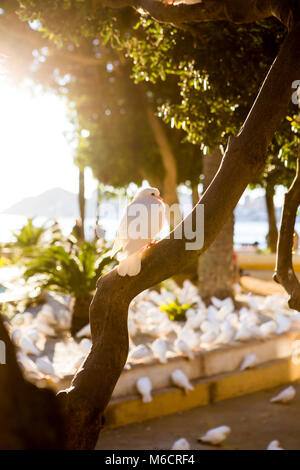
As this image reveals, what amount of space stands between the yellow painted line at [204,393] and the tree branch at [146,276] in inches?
152

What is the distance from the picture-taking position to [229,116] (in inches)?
246

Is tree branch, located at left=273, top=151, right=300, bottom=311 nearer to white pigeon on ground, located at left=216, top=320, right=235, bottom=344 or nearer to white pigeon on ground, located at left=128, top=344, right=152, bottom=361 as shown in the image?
white pigeon on ground, located at left=128, top=344, right=152, bottom=361

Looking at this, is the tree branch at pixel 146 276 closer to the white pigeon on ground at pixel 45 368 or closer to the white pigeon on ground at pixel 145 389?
the white pigeon on ground at pixel 45 368

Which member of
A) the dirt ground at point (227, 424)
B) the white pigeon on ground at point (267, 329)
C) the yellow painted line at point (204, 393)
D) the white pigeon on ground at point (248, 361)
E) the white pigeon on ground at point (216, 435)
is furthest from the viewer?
the white pigeon on ground at point (267, 329)

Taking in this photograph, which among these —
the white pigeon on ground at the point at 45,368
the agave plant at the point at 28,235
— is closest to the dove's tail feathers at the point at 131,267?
the white pigeon on ground at the point at 45,368

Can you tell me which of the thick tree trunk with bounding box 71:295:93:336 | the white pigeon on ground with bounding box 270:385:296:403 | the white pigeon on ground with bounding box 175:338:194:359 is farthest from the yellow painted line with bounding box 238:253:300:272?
the white pigeon on ground with bounding box 175:338:194:359

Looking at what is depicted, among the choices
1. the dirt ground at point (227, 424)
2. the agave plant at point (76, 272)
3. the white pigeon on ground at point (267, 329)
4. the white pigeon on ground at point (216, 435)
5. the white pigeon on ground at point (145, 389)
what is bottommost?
the dirt ground at point (227, 424)

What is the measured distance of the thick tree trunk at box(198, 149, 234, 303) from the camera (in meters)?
11.3

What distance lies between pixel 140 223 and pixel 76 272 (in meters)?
5.02

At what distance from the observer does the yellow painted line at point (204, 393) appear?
23.3 ft

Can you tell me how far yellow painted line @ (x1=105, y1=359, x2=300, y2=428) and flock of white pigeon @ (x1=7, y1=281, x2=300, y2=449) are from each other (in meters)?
0.16

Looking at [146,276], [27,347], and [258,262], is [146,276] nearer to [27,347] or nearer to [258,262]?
[27,347]

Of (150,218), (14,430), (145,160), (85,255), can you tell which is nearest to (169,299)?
(85,255)
